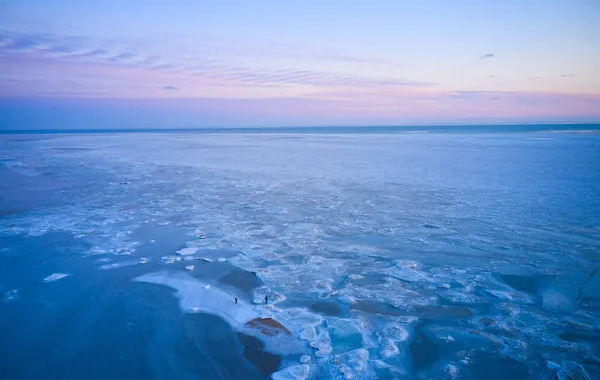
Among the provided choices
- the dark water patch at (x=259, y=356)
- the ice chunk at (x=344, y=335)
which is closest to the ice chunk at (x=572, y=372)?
the ice chunk at (x=344, y=335)

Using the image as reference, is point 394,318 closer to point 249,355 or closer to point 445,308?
point 445,308

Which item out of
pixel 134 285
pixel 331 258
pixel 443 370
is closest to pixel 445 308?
pixel 443 370

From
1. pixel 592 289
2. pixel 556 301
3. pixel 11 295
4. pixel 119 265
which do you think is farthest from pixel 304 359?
pixel 11 295

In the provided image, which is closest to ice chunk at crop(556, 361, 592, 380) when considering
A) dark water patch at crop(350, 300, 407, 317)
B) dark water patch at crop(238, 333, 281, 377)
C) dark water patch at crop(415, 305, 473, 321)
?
dark water patch at crop(415, 305, 473, 321)

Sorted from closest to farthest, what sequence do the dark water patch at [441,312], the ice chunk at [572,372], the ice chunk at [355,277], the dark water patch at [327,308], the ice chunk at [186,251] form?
the ice chunk at [572,372] → the dark water patch at [441,312] → the dark water patch at [327,308] → the ice chunk at [355,277] → the ice chunk at [186,251]

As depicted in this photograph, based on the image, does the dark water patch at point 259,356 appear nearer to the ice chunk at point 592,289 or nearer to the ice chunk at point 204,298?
the ice chunk at point 204,298

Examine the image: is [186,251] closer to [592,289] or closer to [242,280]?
[242,280]
